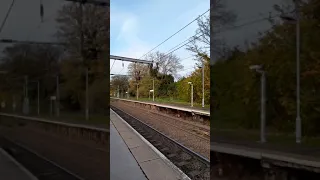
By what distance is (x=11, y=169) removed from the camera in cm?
268

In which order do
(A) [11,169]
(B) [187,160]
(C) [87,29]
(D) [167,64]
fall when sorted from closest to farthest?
(C) [87,29], (A) [11,169], (B) [187,160], (D) [167,64]

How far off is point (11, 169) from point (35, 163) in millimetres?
187

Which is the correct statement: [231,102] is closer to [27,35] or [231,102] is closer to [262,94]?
[262,94]

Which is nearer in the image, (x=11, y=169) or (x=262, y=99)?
(x=11, y=169)

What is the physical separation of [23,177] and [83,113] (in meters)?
0.74

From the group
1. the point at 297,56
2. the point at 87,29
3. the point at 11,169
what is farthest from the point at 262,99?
the point at 11,169

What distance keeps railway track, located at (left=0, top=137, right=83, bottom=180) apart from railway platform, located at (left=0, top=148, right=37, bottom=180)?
0.03m

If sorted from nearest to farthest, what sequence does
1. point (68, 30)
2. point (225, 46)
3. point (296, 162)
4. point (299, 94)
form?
point (68, 30), point (296, 162), point (299, 94), point (225, 46)

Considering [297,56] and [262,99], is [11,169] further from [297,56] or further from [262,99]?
[297,56]

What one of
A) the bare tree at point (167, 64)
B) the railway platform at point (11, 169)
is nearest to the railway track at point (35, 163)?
the railway platform at point (11, 169)

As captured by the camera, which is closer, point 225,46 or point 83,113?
point 83,113

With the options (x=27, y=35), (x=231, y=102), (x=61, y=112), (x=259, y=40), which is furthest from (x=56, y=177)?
(x=259, y=40)

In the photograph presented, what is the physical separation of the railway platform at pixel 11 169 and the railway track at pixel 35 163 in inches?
1.1

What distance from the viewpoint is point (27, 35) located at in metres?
2.65
